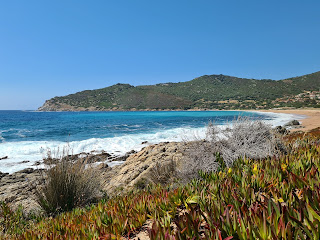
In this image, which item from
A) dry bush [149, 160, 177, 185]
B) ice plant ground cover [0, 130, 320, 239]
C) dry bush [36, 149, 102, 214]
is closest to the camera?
ice plant ground cover [0, 130, 320, 239]

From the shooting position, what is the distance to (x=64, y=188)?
16.8 feet

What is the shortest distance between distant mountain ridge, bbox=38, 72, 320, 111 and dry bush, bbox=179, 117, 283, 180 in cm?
9197

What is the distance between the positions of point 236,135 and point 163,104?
12255 cm

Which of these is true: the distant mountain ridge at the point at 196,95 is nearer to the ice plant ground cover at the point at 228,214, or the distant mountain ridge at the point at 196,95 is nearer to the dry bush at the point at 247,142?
the dry bush at the point at 247,142

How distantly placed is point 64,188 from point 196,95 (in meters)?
134

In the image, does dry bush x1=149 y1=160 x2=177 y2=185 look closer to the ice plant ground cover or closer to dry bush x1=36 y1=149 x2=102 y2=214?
dry bush x1=36 y1=149 x2=102 y2=214

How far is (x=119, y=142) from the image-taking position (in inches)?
830

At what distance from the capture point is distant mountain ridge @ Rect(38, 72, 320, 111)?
108438 millimetres

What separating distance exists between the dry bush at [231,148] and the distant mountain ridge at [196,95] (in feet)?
302

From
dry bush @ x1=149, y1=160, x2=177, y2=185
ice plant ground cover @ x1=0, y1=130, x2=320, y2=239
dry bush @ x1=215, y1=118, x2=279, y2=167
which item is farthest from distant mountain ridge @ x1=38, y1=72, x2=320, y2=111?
ice plant ground cover @ x1=0, y1=130, x2=320, y2=239

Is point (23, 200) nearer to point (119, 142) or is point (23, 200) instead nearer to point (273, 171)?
point (273, 171)

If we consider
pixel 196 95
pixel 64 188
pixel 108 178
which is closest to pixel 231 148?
pixel 64 188

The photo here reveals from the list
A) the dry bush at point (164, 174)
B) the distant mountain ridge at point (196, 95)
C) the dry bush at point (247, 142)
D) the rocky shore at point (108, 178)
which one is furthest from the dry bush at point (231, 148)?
the distant mountain ridge at point (196, 95)

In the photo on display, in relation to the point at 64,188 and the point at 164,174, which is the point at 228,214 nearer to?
the point at 64,188
